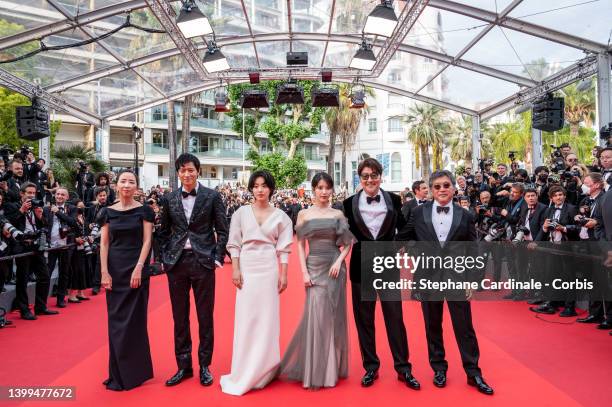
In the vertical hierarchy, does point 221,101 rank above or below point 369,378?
above

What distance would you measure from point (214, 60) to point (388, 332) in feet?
32.9

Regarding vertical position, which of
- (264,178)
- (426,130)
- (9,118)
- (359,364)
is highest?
(426,130)

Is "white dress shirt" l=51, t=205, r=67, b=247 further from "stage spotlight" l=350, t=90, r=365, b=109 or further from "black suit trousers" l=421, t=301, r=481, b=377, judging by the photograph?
"stage spotlight" l=350, t=90, r=365, b=109

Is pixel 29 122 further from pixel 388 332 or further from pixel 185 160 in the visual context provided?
pixel 388 332

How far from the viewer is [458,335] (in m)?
3.73

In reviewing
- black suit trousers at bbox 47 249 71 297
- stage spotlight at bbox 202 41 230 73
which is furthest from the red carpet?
stage spotlight at bbox 202 41 230 73

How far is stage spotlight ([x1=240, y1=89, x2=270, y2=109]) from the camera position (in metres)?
13.8

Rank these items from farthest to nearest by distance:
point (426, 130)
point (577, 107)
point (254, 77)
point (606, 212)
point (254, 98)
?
point (426, 130), point (577, 107), point (254, 98), point (254, 77), point (606, 212)

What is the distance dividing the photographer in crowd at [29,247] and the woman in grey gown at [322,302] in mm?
3799

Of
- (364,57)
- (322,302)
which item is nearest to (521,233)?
(322,302)

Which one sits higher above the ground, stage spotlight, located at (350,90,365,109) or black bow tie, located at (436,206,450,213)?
stage spotlight, located at (350,90,365,109)

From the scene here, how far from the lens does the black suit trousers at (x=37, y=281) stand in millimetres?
6086

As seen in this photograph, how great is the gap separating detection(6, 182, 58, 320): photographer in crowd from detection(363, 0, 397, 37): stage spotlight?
6952 millimetres

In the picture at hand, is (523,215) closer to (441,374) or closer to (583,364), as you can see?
(583,364)
